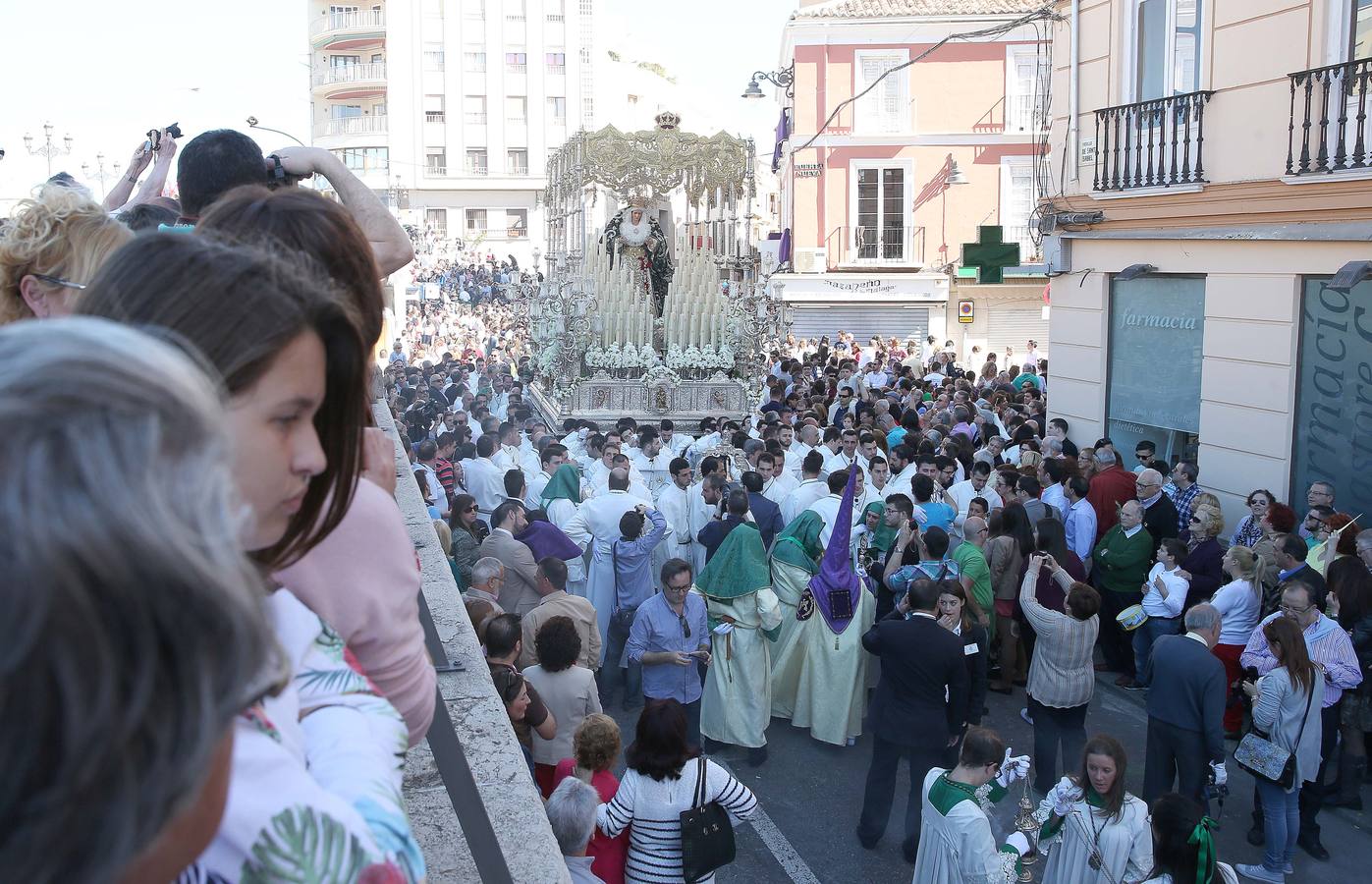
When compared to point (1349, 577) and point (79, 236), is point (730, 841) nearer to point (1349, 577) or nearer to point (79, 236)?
point (79, 236)

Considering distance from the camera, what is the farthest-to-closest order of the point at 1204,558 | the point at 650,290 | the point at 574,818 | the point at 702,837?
the point at 650,290 < the point at 1204,558 < the point at 702,837 < the point at 574,818

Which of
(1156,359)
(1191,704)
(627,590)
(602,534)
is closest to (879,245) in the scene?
(1156,359)

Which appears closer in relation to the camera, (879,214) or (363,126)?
Result: (879,214)

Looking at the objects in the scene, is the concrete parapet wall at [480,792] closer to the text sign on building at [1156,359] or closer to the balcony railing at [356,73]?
the text sign on building at [1156,359]

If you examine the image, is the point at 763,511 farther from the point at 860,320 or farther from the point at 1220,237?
the point at 860,320

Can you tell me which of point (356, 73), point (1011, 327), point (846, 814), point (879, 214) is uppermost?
point (356, 73)

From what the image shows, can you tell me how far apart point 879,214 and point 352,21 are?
3657cm

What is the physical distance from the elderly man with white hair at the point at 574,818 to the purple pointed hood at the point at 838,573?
11.5ft

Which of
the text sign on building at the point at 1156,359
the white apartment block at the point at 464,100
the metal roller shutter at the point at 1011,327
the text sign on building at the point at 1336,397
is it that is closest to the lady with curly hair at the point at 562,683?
the text sign on building at the point at 1336,397

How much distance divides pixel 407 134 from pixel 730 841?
178 feet

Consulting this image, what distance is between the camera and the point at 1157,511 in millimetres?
9656

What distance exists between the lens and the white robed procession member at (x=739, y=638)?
25.5ft

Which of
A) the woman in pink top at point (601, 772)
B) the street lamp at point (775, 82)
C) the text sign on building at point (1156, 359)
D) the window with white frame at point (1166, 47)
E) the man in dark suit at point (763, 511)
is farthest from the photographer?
the street lamp at point (775, 82)

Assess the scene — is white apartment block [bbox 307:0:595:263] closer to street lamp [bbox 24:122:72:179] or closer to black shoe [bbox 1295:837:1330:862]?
street lamp [bbox 24:122:72:179]
